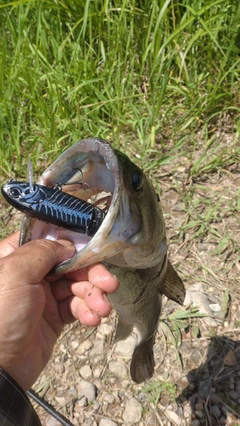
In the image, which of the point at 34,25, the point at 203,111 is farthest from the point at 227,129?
the point at 34,25

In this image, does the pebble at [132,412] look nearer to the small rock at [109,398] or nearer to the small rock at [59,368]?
the small rock at [109,398]

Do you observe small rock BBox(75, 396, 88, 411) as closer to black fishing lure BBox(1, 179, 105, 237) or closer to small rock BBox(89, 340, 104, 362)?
small rock BBox(89, 340, 104, 362)

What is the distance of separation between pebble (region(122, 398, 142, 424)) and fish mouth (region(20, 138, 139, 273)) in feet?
4.14

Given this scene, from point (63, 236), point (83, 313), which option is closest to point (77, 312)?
point (83, 313)

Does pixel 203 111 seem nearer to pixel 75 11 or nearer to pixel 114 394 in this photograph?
pixel 75 11

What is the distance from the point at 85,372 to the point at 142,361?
59 cm

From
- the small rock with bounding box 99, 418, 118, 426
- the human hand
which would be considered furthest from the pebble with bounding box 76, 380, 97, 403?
the human hand

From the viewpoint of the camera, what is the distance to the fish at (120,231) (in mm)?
1455

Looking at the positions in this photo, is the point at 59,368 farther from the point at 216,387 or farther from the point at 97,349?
the point at 216,387

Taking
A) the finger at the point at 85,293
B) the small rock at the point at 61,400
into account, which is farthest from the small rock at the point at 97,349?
the finger at the point at 85,293

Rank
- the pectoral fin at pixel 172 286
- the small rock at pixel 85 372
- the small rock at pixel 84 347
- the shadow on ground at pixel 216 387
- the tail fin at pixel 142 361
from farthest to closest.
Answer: the small rock at pixel 84 347 → the small rock at pixel 85 372 → the shadow on ground at pixel 216 387 → the tail fin at pixel 142 361 → the pectoral fin at pixel 172 286

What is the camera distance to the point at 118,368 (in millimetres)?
2723

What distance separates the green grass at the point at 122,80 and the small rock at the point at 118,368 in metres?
1.49

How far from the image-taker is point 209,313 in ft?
9.34
